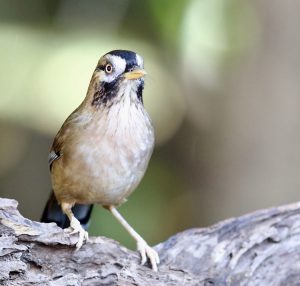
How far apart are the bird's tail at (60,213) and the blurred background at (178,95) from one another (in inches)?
101

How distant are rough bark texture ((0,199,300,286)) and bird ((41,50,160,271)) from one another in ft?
0.72

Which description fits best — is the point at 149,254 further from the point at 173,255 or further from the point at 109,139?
the point at 109,139

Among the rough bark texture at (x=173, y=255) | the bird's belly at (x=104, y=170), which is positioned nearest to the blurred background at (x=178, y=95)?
the rough bark texture at (x=173, y=255)

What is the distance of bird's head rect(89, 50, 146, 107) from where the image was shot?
510 cm

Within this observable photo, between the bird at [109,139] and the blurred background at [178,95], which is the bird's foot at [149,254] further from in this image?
the blurred background at [178,95]

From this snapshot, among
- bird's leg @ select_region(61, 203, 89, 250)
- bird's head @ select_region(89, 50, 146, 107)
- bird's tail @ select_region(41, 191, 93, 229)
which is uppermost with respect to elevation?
bird's head @ select_region(89, 50, 146, 107)

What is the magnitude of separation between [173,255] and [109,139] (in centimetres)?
83

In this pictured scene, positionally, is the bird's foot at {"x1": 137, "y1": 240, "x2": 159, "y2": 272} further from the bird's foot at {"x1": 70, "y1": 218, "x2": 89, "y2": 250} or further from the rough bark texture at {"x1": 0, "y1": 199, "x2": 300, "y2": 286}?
the bird's foot at {"x1": 70, "y1": 218, "x2": 89, "y2": 250}

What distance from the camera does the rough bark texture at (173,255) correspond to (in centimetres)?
443

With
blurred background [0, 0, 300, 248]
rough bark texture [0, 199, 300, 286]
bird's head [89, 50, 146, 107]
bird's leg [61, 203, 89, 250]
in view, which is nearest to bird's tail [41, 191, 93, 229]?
bird's leg [61, 203, 89, 250]

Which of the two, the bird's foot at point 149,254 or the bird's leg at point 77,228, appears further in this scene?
the bird's foot at point 149,254

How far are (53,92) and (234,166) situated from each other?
2.15 meters

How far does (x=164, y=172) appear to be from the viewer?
9898mm

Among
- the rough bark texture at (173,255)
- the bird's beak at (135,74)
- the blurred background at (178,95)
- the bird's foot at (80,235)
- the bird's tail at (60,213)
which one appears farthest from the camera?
the blurred background at (178,95)
